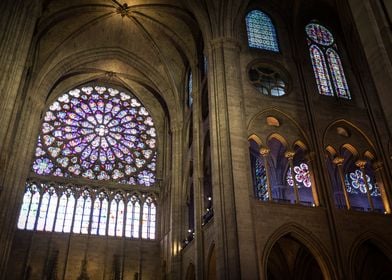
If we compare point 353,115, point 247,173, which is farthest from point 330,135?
point 247,173

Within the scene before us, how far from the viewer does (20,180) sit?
1908cm

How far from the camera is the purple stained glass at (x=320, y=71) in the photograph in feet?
60.0

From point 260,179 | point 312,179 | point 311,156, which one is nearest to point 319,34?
point 311,156

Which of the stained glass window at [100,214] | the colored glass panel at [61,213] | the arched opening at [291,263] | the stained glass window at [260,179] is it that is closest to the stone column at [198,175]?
the arched opening at [291,263]

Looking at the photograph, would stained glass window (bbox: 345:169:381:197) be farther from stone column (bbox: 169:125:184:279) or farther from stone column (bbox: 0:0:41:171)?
stone column (bbox: 0:0:41:171)

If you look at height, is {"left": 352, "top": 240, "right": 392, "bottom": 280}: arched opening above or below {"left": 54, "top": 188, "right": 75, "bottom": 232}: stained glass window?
below

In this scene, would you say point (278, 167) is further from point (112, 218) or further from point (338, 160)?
point (112, 218)

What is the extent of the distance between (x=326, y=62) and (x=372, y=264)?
8.64 meters

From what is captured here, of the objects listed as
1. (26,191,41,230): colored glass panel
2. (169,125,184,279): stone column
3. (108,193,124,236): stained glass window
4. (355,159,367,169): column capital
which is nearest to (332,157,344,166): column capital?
(355,159,367,169): column capital

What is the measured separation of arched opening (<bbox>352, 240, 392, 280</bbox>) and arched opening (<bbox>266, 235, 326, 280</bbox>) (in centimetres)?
144

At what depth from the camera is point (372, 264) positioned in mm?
15906

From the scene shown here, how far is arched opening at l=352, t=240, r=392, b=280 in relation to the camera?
51.0 ft

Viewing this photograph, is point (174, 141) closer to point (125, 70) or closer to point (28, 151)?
point (125, 70)

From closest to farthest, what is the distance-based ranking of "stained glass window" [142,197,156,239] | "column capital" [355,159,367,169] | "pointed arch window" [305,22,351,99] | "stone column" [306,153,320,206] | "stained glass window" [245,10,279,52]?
"stone column" [306,153,320,206] < "column capital" [355,159,367,169] < "pointed arch window" [305,22,351,99] < "stained glass window" [245,10,279,52] < "stained glass window" [142,197,156,239]
